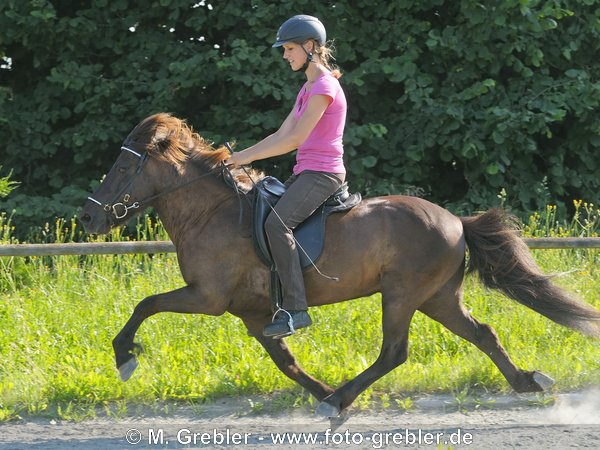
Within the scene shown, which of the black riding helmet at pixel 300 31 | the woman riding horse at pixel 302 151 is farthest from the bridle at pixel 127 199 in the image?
the black riding helmet at pixel 300 31

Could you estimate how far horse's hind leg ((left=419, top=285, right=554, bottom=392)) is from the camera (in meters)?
5.94

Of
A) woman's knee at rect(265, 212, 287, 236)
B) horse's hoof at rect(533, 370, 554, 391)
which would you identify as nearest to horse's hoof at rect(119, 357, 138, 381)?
woman's knee at rect(265, 212, 287, 236)

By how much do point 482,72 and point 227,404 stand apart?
554cm

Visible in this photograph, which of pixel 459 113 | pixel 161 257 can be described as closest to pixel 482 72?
pixel 459 113

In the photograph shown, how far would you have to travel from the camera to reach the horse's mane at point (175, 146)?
5.70m

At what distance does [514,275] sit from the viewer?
6.00 meters

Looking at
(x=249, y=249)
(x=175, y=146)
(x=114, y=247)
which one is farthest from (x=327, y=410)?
(x=114, y=247)

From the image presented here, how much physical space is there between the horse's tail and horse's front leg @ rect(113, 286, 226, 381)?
5.88 feet

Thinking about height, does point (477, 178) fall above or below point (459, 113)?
below

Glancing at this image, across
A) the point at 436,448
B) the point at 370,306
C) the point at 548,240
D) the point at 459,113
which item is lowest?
the point at 436,448

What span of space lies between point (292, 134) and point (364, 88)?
15.8 ft

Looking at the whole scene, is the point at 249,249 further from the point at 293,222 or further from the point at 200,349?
the point at 200,349

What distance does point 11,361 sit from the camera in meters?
6.65

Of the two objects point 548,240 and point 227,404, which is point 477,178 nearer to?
point 548,240
